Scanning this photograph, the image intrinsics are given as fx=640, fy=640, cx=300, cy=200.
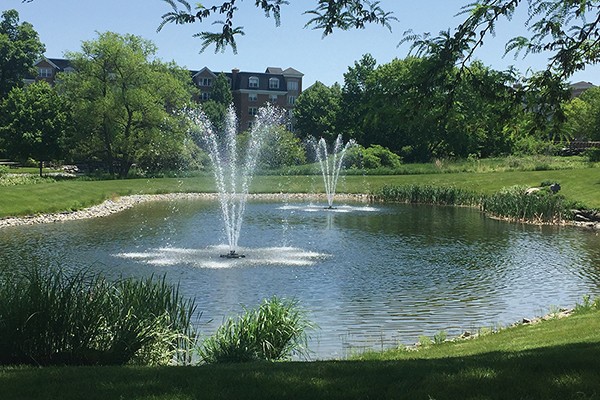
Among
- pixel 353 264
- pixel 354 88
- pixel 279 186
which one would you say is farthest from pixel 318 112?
pixel 353 264

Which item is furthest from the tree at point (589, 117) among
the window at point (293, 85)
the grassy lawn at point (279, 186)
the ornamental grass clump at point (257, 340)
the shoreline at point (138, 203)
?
the ornamental grass clump at point (257, 340)

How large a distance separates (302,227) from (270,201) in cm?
1586

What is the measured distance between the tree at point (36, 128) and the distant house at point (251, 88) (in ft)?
147

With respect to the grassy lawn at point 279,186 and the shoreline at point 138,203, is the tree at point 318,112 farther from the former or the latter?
Result: the shoreline at point 138,203

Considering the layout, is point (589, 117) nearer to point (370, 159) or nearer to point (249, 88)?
point (370, 159)

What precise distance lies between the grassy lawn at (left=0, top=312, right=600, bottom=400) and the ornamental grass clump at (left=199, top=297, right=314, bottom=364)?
4.81 ft

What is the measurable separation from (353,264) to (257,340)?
10.5m

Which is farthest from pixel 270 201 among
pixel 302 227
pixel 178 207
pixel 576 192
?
pixel 576 192

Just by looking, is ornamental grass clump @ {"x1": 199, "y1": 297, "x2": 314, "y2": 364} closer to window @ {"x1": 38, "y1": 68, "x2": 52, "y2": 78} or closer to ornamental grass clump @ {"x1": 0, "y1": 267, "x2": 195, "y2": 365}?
ornamental grass clump @ {"x1": 0, "y1": 267, "x2": 195, "y2": 365}

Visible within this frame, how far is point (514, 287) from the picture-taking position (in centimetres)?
1700

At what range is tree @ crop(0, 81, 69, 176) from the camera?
182 feet

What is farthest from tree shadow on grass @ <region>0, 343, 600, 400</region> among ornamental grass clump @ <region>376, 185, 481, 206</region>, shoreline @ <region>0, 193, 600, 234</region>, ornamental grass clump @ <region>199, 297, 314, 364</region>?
ornamental grass clump @ <region>376, 185, 481, 206</region>

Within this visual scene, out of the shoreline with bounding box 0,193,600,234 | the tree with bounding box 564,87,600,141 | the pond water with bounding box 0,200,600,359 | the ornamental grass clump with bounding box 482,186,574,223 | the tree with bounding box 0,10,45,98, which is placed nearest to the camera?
the pond water with bounding box 0,200,600,359

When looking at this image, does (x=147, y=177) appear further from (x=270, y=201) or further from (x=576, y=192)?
(x=576, y=192)
